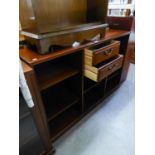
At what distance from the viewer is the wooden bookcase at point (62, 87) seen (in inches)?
32.2

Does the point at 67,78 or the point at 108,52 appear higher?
the point at 108,52

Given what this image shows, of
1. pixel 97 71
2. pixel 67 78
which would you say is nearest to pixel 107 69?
pixel 97 71

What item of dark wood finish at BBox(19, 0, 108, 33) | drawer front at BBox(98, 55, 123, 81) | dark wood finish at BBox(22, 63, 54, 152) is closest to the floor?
dark wood finish at BBox(22, 63, 54, 152)

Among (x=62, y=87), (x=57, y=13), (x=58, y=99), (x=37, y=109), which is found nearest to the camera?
(x=37, y=109)

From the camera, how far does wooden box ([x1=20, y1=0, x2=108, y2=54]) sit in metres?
0.76

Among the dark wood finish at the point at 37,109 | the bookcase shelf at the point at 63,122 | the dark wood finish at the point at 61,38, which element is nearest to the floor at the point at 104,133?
the bookcase shelf at the point at 63,122

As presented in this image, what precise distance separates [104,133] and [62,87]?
0.62 meters

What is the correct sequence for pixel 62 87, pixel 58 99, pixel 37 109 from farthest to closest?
pixel 62 87 → pixel 58 99 → pixel 37 109

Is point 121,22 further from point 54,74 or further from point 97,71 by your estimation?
point 54,74

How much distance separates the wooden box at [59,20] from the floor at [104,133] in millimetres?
858

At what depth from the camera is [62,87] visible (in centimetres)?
136

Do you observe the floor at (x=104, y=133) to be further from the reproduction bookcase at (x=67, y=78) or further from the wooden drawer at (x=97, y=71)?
the wooden drawer at (x=97, y=71)
